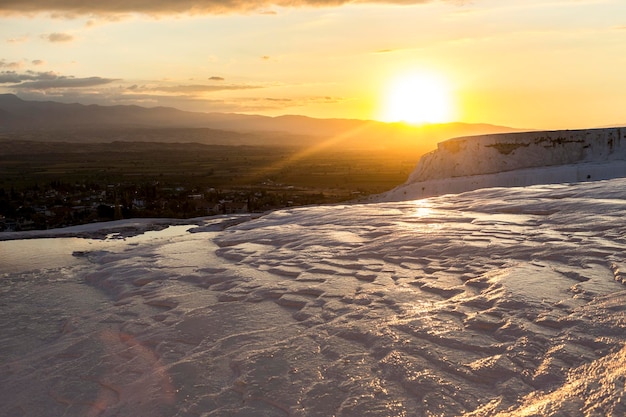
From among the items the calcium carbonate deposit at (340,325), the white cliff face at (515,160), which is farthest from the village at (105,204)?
the calcium carbonate deposit at (340,325)

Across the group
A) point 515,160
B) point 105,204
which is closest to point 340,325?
point 515,160

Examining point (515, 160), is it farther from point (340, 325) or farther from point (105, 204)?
point (340, 325)

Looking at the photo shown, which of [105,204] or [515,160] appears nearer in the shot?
[515,160]

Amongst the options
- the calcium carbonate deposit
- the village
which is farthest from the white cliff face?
the calcium carbonate deposit

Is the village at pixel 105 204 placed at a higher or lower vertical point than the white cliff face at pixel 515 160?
lower

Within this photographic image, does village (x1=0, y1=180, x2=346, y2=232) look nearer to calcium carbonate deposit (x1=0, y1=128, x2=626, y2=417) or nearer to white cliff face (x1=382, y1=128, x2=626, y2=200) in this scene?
white cliff face (x1=382, y1=128, x2=626, y2=200)

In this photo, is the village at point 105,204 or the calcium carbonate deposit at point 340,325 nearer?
the calcium carbonate deposit at point 340,325

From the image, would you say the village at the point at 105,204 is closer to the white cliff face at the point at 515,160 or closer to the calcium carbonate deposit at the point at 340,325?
the white cliff face at the point at 515,160

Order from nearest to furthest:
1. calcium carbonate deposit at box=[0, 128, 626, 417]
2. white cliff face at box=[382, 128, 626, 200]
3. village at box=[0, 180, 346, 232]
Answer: calcium carbonate deposit at box=[0, 128, 626, 417] → village at box=[0, 180, 346, 232] → white cliff face at box=[382, 128, 626, 200]

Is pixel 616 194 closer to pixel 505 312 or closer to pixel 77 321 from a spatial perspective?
pixel 505 312
